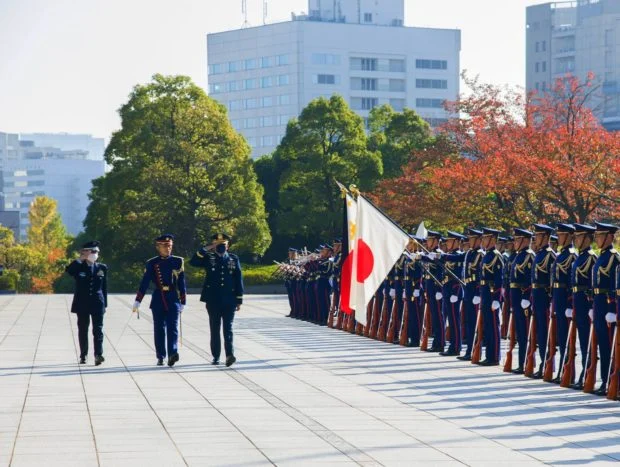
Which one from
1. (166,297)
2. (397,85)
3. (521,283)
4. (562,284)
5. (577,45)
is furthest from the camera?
(397,85)

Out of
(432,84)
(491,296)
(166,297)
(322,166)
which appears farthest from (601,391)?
(432,84)

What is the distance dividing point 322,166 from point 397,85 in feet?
332

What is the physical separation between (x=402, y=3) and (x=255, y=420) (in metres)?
147

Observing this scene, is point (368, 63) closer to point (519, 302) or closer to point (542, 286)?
point (519, 302)

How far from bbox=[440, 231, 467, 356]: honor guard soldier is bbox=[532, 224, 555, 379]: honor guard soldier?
10.9 ft

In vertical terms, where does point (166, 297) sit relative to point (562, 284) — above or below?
below

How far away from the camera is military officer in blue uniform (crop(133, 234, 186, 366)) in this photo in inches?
698

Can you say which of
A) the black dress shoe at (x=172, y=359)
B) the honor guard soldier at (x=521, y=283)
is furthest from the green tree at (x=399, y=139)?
the honor guard soldier at (x=521, y=283)

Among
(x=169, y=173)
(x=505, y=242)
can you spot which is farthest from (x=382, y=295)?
(x=169, y=173)

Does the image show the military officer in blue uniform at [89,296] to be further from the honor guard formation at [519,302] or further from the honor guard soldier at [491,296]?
the honor guard soldier at [491,296]

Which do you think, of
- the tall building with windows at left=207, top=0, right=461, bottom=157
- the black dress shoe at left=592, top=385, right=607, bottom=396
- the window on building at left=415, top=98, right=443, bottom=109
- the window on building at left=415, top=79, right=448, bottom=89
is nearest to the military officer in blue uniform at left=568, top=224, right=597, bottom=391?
the black dress shoe at left=592, top=385, right=607, bottom=396

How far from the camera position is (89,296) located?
1797 cm

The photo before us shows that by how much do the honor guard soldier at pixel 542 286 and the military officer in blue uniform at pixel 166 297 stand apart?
191 inches

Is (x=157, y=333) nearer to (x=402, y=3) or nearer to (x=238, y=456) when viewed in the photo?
(x=238, y=456)
